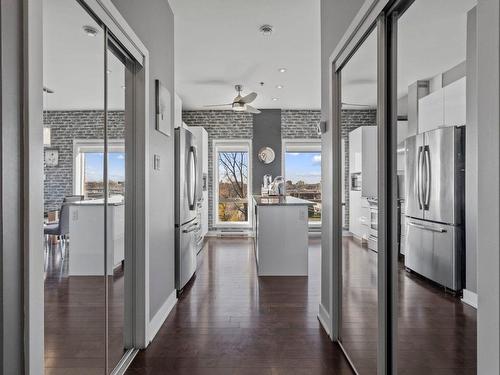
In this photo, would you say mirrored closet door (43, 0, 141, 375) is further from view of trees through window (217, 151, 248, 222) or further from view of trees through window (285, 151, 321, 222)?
view of trees through window (285, 151, 321, 222)

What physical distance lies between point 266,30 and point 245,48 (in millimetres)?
577

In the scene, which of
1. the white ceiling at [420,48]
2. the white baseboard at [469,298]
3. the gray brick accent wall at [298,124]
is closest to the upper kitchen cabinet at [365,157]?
the white ceiling at [420,48]

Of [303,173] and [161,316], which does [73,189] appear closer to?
[161,316]

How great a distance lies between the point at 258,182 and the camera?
7.42 metres

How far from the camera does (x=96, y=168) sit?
1808 mm

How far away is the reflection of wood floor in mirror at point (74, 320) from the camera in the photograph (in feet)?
4.73

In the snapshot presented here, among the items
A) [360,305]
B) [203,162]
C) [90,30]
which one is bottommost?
[360,305]

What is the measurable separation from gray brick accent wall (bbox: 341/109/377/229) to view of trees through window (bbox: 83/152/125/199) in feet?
5.08

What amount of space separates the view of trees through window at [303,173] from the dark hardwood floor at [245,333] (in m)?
3.54

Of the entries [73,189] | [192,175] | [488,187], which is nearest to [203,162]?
[192,175]

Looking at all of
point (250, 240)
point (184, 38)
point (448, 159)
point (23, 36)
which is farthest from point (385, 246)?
point (250, 240)

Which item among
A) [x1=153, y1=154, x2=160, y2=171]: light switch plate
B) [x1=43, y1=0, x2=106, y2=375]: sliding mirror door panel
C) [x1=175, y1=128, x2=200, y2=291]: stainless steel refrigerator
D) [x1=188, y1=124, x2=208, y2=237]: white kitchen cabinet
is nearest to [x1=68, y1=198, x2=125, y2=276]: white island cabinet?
[x1=43, y1=0, x2=106, y2=375]: sliding mirror door panel

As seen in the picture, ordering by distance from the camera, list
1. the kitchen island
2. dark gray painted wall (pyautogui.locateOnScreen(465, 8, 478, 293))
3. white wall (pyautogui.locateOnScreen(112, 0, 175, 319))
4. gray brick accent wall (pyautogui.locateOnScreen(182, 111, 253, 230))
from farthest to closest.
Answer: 1. gray brick accent wall (pyautogui.locateOnScreen(182, 111, 253, 230))
2. the kitchen island
3. white wall (pyautogui.locateOnScreen(112, 0, 175, 319))
4. dark gray painted wall (pyautogui.locateOnScreen(465, 8, 478, 293))

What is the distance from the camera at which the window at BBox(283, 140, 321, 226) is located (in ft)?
24.6
